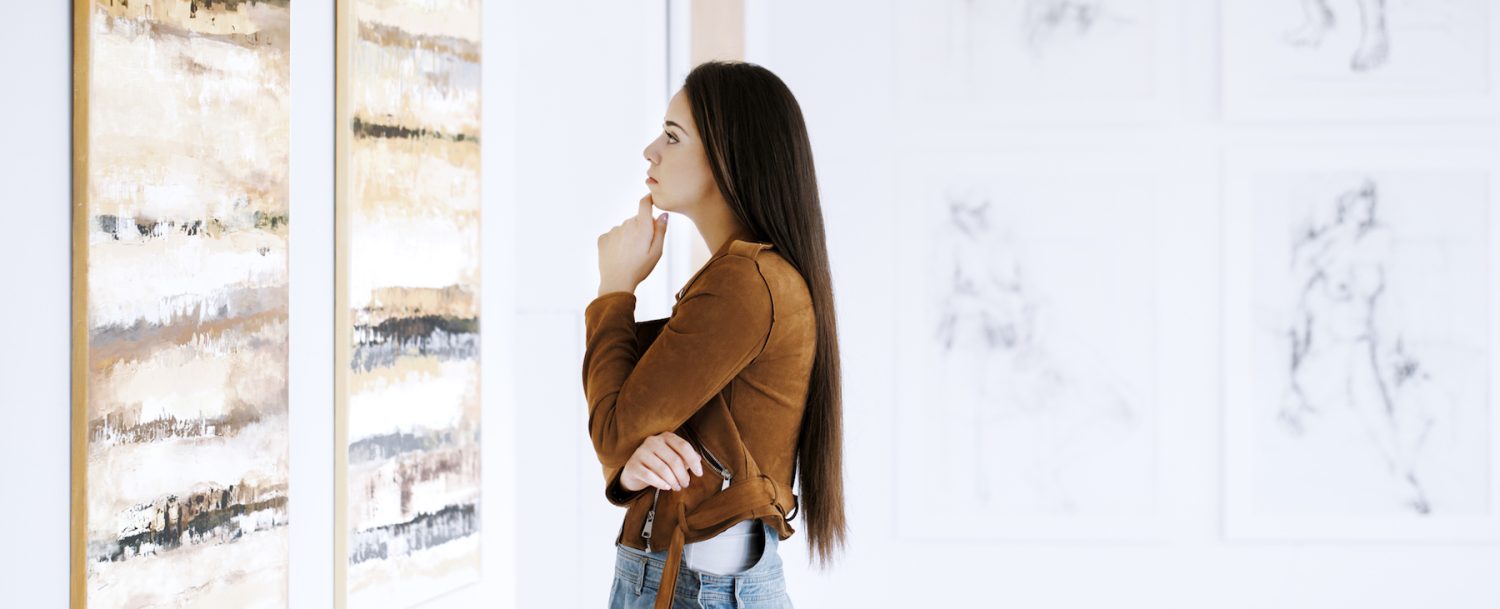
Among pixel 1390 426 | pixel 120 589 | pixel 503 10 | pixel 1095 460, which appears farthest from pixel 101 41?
pixel 1390 426

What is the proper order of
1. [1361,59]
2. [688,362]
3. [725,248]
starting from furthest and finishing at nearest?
1. [1361,59]
2. [725,248]
3. [688,362]

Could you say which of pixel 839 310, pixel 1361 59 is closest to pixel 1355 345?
pixel 1361 59

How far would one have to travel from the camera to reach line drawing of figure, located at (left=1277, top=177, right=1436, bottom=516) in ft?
8.74

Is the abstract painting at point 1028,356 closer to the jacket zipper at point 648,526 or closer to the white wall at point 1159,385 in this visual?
the white wall at point 1159,385

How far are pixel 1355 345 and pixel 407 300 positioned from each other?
2220mm

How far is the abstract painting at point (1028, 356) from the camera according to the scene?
2.71 meters

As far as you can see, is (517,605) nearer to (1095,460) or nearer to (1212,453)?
(1095,460)

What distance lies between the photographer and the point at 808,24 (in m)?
2.81

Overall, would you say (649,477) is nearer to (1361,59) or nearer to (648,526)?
(648,526)

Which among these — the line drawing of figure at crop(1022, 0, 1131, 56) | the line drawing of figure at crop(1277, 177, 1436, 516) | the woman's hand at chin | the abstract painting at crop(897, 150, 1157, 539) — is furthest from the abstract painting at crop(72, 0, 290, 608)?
the line drawing of figure at crop(1277, 177, 1436, 516)

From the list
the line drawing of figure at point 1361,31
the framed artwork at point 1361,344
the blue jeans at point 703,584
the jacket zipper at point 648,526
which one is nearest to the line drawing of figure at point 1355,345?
the framed artwork at point 1361,344

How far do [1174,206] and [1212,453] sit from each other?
615 mm

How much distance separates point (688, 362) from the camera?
1.20m

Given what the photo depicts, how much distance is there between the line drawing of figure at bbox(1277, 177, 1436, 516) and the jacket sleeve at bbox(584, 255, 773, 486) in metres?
1.97
